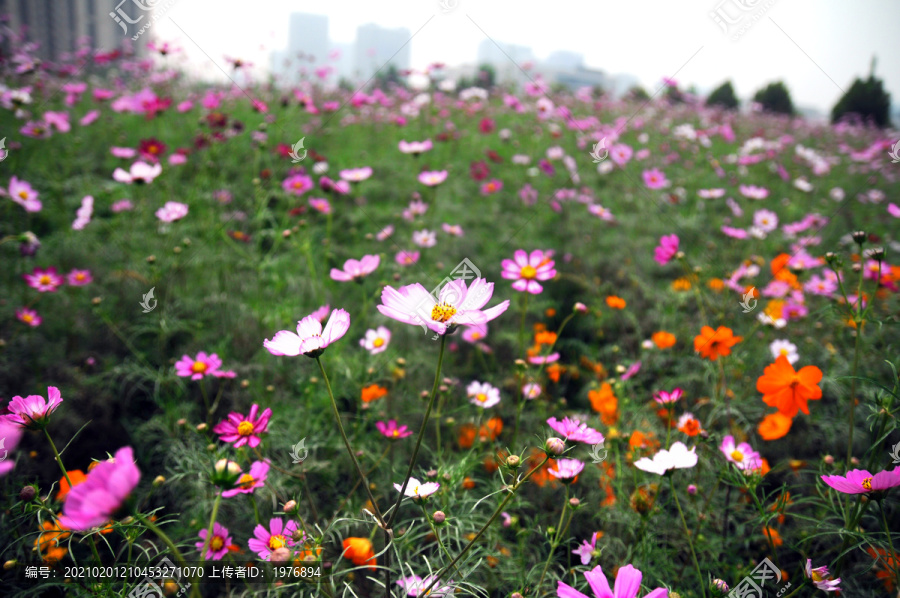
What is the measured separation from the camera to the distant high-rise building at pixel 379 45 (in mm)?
1744

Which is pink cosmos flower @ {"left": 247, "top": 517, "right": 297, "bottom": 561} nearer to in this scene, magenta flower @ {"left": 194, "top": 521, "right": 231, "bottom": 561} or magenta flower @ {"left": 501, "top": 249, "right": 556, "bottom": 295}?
magenta flower @ {"left": 194, "top": 521, "right": 231, "bottom": 561}

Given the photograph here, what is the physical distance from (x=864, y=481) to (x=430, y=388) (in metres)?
0.99

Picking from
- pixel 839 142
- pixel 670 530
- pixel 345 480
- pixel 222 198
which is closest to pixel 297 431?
pixel 345 480

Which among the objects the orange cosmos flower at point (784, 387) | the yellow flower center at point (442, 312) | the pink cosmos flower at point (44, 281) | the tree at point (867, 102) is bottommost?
the pink cosmos flower at point (44, 281)

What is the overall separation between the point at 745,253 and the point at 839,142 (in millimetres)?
3321

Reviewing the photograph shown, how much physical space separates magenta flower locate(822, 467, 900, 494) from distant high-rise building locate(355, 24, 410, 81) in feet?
4.90

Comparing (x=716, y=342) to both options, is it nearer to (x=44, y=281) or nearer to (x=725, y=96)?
(x=44, y=281)

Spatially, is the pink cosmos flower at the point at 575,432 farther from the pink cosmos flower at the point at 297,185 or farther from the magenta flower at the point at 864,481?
the pink cosmos flower at the point at 297,185

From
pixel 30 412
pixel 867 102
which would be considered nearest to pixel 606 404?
pixel 30 412

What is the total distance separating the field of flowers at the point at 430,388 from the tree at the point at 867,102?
5.11m

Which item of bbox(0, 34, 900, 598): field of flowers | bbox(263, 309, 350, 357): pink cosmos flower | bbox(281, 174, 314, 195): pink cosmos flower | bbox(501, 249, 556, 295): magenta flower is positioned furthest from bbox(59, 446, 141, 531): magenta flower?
bbox(281, 174, 314, 195): pink cosmos flower

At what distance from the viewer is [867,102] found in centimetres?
629

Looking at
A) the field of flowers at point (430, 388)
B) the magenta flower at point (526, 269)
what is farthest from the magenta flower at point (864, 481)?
the magenta flower at point (526, 269)

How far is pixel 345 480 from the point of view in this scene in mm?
1123
